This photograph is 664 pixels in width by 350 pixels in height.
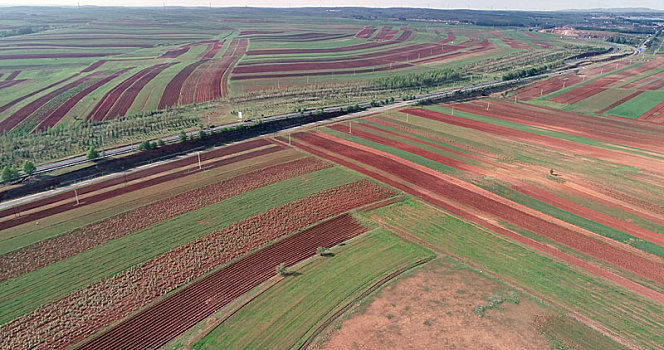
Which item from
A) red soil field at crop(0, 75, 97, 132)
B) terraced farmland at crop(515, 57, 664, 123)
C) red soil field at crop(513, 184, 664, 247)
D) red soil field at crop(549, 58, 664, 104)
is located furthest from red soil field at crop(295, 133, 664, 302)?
red soil field at crop(549, 58, 664, 104)

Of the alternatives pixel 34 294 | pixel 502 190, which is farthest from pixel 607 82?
pixel 34 294

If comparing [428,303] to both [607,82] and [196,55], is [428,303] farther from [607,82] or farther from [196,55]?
[196,55]

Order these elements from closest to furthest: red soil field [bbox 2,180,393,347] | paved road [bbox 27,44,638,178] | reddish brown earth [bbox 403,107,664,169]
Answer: red soil field [bbox 2,180,393,347], paved road [bbox 27,44,638,178], reddish brown earth [bbox 403,107,664,169]

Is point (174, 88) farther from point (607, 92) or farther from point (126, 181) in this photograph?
point (607, 92)

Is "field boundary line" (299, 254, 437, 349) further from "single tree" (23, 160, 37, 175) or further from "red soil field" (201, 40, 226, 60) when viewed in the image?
"red soil field" (201, 40, 226, 60)

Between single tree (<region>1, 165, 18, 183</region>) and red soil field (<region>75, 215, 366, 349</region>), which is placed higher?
single tree (<region>1, 165, 18, 183</region>)

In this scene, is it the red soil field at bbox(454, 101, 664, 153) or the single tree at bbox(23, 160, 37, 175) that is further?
the red soil field at bbox(454, 101, 664, 153)
